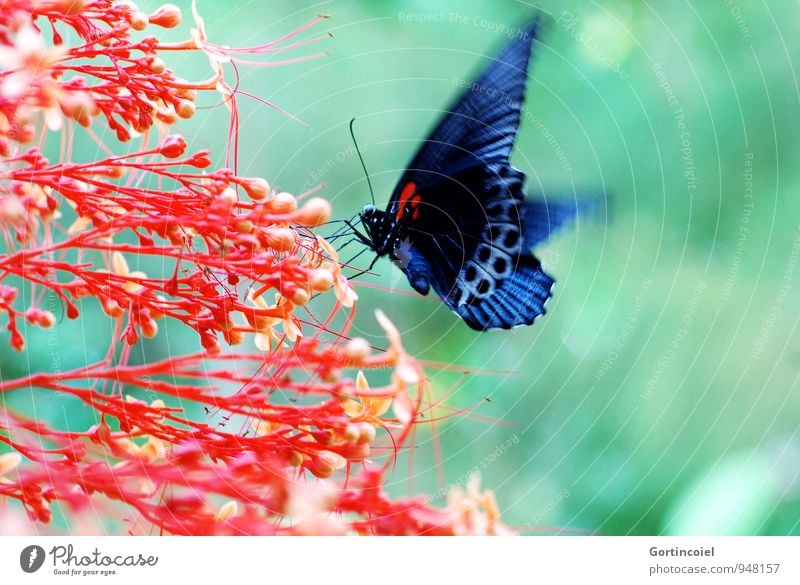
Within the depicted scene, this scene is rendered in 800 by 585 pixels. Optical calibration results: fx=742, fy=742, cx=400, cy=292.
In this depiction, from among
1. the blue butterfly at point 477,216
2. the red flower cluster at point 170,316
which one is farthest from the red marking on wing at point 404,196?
the red flower cluster at point 170,316

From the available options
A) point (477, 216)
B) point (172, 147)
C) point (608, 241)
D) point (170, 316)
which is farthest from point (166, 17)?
point (608, 241)

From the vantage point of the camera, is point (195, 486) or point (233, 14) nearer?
point (195, 486)

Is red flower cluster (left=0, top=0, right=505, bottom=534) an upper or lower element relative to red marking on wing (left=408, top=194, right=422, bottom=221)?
lower

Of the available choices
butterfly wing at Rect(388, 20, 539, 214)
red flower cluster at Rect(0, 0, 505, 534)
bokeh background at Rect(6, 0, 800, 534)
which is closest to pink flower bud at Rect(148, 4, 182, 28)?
red flower cluster at Rect(0, 0, 505, 534)

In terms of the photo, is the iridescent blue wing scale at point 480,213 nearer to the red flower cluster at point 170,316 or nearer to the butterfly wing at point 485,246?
the butterfly wing at point 485,246

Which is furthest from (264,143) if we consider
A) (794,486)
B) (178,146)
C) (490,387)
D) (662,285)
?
(794,486)

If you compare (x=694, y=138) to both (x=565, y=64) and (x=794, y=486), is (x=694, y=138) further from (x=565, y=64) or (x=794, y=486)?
(x=794, y=486)

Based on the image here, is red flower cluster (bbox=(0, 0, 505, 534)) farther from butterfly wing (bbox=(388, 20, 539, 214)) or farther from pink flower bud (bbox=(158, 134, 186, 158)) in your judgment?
butterfly wing (bbox=(388, 20, 539, 214))
